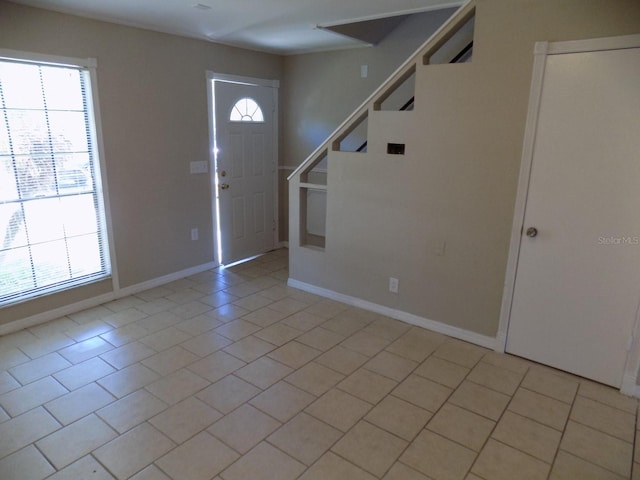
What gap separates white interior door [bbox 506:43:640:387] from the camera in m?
2.35

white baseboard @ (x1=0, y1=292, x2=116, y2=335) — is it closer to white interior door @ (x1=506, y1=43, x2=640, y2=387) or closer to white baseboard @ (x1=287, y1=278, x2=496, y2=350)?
white baseboard @ (x1=287, y1=278, x2=496, y2=350)

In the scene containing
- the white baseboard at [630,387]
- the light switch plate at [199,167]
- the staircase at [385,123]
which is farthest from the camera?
the light switch plate at [199,167]

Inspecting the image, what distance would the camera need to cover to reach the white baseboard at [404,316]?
3088mm

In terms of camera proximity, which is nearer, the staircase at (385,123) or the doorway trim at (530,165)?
the doorway trim at (530,165)

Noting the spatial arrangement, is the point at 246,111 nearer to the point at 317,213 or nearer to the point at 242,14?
the point at 317,213

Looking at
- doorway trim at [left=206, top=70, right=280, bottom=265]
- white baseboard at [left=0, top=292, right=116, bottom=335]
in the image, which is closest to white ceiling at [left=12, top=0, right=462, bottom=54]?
doorway trim at [left=206, top=70, right=280, bottom=265]

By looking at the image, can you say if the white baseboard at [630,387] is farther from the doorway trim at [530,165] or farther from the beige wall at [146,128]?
the beige wall at [146,128]

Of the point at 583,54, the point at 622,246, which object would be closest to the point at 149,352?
the point at 622,246

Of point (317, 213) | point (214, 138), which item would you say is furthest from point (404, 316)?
point (214, 138)

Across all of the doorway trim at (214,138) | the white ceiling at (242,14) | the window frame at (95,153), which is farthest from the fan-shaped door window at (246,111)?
the window frame at (95,153)

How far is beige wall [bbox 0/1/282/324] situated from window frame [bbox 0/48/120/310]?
0.13 feet

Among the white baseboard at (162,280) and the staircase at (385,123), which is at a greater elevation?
the staircase at (385,123)

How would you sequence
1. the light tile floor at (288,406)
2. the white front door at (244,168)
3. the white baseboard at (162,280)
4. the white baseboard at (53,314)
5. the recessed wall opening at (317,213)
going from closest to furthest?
the light tile floor at (288,406)
the white baseboard at (53,314)
the white baseboard at (162,280)
the white front door at (244,168)
the recessed wall opening at (317,213)

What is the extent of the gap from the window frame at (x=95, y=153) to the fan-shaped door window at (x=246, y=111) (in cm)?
147
